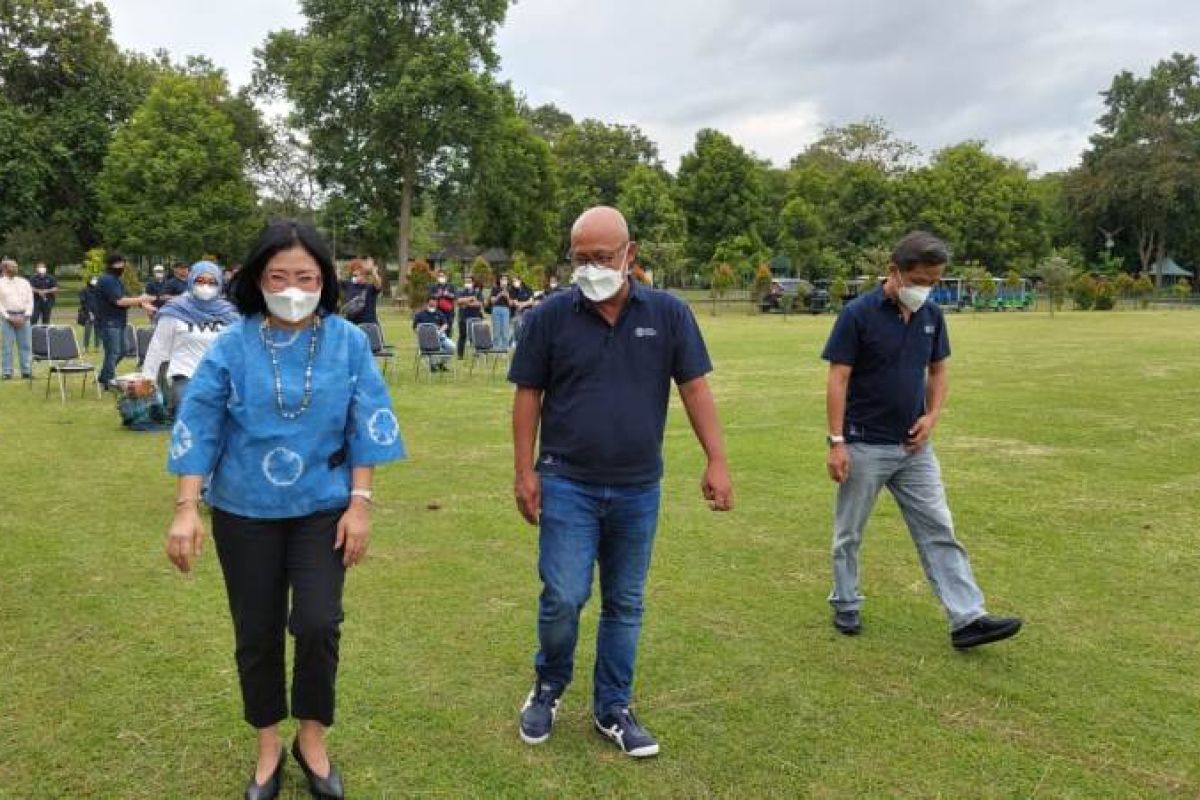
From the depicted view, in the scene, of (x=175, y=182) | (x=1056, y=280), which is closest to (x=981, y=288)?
(x=1056, y=280)

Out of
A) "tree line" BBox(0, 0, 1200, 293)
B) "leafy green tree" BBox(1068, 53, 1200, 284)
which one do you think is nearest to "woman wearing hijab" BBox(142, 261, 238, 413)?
"tree line" BBox(0, 0, 1200, 293)

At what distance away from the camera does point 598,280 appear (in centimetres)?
321

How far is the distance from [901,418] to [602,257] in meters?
1.89

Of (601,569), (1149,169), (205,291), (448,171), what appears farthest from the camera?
(1149,169)

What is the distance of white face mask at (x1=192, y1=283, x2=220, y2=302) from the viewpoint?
6211 mm

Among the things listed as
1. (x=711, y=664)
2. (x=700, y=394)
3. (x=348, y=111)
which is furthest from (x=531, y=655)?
(x=348, y=111)

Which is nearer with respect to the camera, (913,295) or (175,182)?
(913,295)

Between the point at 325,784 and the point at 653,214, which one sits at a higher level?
the point at 653,214

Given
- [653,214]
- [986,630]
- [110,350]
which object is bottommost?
[986,630]

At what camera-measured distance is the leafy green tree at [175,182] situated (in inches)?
1607

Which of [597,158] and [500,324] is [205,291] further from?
[597,158]

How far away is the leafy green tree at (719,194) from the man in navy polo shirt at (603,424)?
170 ft

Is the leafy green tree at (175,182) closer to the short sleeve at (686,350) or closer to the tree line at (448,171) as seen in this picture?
the tree line at (448,171)

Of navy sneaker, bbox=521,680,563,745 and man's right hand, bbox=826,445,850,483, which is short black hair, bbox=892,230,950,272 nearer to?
man's right hand, bbox=826,445,850,483
